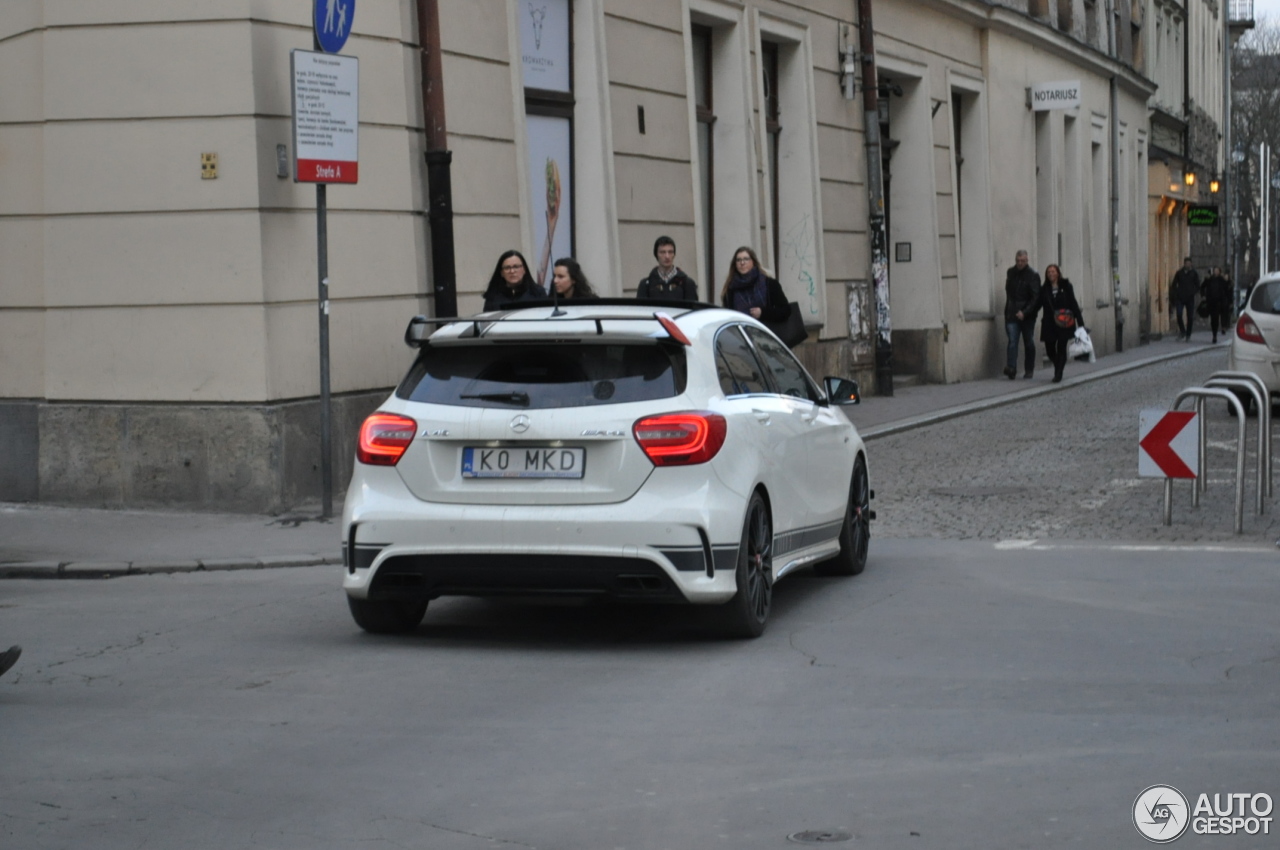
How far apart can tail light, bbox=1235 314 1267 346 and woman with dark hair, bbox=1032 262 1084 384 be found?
7860 mm

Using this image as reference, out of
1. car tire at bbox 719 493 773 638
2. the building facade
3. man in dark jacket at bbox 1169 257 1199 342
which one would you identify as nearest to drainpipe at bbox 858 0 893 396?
the building facade

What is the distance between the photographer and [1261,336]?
66.7 ft

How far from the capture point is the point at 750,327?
9.30 m

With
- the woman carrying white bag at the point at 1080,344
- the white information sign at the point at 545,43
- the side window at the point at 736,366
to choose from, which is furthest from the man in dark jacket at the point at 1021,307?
the side window at the point at 736,366

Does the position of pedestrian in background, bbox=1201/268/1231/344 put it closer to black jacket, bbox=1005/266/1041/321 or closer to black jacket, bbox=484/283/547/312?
black jacket, bbox=1005/266/1041/321

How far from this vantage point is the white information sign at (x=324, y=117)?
12117 mm

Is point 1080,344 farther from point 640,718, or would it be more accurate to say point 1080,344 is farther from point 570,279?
point 640,718

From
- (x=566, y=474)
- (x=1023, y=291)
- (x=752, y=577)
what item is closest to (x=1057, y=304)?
(x=1023, y=291)

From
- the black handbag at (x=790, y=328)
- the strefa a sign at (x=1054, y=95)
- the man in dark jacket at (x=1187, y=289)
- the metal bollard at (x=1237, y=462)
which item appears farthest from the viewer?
the man in dark jacket at (x=1187, y=289)

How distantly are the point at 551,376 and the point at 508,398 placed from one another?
0.67ft

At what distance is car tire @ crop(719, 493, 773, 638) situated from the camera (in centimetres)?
789

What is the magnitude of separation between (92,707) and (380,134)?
8.12 m

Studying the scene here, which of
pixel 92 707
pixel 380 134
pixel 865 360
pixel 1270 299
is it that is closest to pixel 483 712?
pixel 92 707

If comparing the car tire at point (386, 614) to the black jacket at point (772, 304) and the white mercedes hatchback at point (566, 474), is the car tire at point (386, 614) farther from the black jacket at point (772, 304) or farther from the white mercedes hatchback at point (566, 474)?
the black jacket at point (772, 304)
